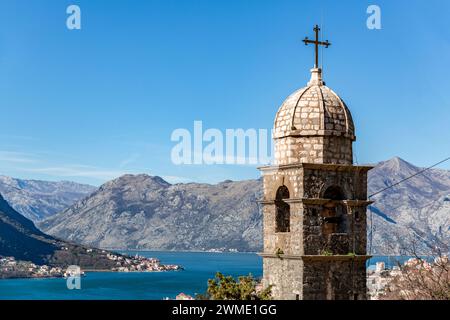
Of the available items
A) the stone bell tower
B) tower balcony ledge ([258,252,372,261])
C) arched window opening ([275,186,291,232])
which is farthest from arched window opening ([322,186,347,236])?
arched window opening ([275,186,291,232])

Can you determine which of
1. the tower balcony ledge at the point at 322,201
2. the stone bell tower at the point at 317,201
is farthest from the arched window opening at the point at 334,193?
the tower balcony ledge at the point at 322,201

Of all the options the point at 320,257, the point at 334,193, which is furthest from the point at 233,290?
the point at 334,193

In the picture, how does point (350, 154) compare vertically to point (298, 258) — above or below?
above

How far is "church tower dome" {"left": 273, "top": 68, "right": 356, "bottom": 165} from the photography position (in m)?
18.2

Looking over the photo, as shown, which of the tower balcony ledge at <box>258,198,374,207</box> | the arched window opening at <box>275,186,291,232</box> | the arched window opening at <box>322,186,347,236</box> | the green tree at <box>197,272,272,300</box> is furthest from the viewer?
the arched window opening at <box>275,186,291,232</box>

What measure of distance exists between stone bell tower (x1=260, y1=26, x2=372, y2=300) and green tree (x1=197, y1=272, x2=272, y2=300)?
1.70 ft

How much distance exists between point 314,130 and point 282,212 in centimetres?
233

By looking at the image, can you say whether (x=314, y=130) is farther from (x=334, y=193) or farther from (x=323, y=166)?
(x=334, y=193)

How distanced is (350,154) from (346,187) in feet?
2.59

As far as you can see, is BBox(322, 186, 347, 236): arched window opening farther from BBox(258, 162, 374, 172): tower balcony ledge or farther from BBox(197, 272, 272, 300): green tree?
BBox(197, 272, 272, 300): green tree

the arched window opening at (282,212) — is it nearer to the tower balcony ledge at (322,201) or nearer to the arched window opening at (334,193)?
the tower balcony ledge at (322,201)
